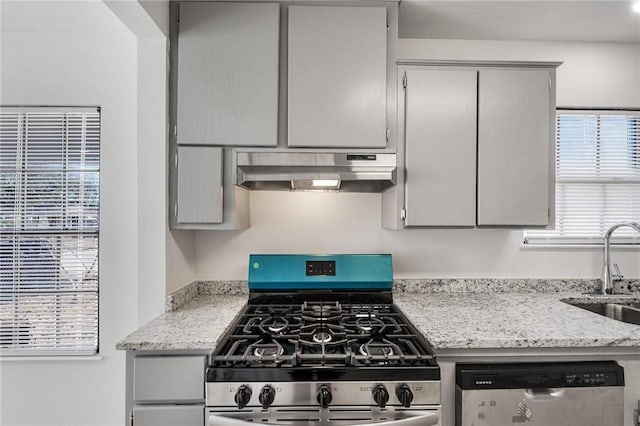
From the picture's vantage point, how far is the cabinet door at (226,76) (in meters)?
1.67

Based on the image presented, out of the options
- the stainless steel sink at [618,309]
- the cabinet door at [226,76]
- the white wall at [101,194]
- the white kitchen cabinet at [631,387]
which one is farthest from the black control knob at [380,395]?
the white wall at [101,194]

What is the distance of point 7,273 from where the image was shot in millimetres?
2086

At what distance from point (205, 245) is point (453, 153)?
1.49 metres

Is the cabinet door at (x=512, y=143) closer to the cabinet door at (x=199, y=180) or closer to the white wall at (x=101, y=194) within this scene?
the cabinet door at (x=199, y=180)

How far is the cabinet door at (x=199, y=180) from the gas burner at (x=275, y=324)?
0.56 m

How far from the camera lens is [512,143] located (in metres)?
1.74

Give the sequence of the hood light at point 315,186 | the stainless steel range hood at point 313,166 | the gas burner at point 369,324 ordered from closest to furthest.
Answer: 1. the gas burner at point 369,324
2. the stainless steel range hood at point 313,166
3. the hood light at point 315,186

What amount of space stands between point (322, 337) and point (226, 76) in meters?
1.29

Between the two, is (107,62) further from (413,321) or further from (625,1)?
(625,1)

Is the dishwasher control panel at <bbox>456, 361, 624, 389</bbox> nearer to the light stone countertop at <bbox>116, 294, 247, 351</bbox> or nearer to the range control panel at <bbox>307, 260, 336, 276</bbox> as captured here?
the range control panel at <bbox>307, 260, 336, 276</bbox>

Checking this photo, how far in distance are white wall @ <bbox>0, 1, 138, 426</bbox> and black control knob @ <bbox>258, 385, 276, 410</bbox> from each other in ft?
4.19

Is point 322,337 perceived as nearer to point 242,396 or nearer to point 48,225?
point 242,396

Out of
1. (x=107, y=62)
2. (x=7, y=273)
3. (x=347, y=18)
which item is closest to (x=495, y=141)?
(x=347, y=18)

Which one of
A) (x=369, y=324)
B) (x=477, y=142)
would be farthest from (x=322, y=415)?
(x=477, y=142)
